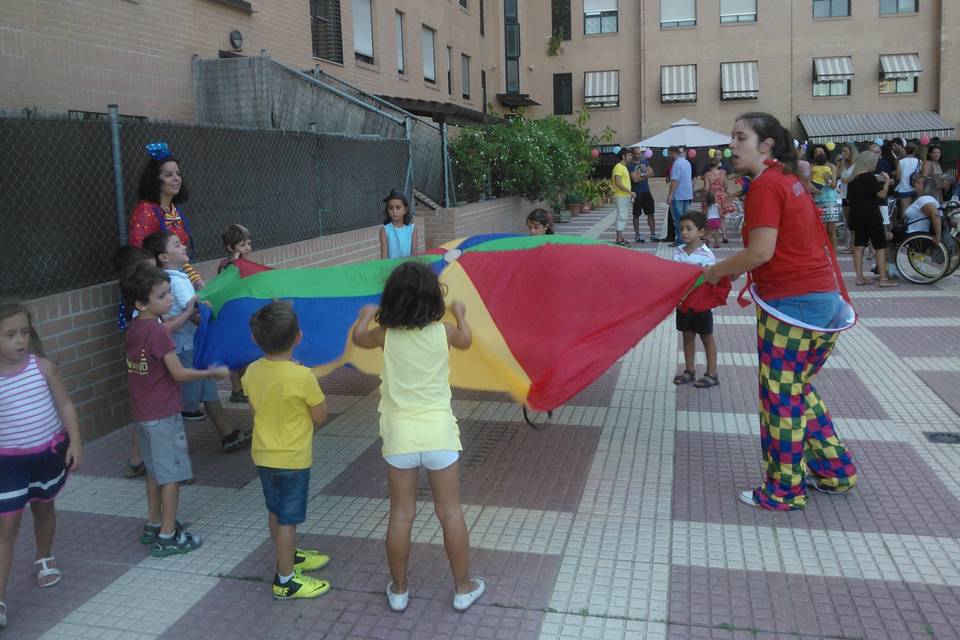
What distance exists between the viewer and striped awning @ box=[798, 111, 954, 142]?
33625 mm

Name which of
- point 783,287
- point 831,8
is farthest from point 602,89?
point 783,287

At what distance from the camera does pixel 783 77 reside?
35188 millimetres

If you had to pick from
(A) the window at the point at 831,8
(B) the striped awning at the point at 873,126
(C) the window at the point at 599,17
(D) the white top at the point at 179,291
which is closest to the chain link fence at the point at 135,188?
(D) the white top at the point at 179,291

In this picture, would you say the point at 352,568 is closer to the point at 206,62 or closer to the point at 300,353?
the point at 300,353

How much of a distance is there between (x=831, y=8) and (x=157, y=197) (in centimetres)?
3488

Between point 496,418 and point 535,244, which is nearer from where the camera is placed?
point 535,244

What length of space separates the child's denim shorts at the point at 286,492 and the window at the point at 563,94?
35485 millimetres

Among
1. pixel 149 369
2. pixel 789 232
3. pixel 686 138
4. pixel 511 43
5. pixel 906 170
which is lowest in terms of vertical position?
pixel 149 369

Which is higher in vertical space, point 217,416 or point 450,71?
point 450,71

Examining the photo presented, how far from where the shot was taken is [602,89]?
3722 centimetres

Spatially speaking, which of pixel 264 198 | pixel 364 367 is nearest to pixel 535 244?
pixel 364 367

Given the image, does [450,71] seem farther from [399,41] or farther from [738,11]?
[738,11]

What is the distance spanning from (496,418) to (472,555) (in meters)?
2.36

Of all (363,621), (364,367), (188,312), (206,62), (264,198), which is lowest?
(363,621)
